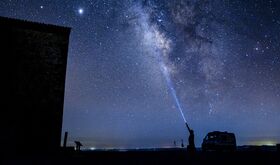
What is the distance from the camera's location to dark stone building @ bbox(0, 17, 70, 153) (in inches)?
755

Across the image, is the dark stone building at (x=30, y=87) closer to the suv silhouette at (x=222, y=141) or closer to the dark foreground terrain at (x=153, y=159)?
the dark foreground terrain at (x=153, y=159)

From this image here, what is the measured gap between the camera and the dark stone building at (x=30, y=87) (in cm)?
1919

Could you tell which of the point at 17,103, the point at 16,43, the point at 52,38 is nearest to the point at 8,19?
the point at 16,43

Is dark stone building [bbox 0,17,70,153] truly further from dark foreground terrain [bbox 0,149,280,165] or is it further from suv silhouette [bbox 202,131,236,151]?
suv silhouette [bbox 202,131,236,151]

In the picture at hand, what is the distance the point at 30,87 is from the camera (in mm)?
19656

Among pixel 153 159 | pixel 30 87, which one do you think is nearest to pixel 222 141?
pixel 153 159

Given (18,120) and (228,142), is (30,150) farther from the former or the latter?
(228,142)

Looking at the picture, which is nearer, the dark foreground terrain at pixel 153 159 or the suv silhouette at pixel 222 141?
the dark foreground terrain at pixel 153 159

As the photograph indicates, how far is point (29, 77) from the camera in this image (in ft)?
64.8

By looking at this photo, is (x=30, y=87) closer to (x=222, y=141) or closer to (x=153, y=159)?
(x=153, y=159)

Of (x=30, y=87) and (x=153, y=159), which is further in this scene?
(x=30, y=87)

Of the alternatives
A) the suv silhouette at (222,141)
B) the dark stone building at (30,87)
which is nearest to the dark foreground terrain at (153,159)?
the dark stone building at (30,87)

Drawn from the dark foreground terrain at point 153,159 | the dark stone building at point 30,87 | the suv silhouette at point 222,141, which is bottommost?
the dark foreground terrain at point 153,159

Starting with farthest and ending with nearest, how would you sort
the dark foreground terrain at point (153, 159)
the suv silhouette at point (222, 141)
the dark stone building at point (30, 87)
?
1. the suv silhouette at point (222, 141)
2. the dark stone building at point (30, 87)
3. the dark foreground terrain at point (153, 159)
